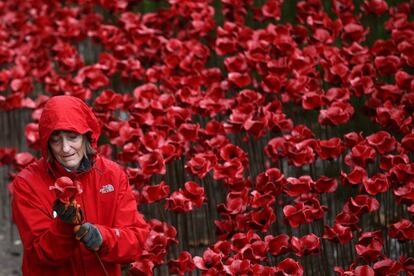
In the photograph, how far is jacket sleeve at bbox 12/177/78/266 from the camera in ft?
11.1

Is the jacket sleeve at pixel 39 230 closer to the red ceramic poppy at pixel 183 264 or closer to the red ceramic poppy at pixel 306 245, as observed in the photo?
the red ceramic poppy at pixel 183 264

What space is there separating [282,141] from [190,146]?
0.67 meters

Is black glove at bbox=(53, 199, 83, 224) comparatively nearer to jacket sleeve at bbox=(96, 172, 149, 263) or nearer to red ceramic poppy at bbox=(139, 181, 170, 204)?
jacket sleeve at bbox=(96, 172, 149, 263)

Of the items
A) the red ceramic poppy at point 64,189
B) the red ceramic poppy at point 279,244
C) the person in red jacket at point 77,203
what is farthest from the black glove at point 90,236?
the red ceramic poppy at point 279,244

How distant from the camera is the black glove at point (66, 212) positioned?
3203 millimetres

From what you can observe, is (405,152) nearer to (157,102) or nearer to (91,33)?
(157,102)

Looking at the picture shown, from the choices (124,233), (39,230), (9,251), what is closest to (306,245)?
(124,233)

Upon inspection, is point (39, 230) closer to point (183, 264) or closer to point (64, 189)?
point (64, 189)

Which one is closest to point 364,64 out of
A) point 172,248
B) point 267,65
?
point 267,65

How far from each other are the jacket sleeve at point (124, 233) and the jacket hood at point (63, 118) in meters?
0.33

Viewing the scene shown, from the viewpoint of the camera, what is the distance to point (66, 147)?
11.7 feet

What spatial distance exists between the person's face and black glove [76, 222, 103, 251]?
33 cm

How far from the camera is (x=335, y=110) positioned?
4816 millimetres

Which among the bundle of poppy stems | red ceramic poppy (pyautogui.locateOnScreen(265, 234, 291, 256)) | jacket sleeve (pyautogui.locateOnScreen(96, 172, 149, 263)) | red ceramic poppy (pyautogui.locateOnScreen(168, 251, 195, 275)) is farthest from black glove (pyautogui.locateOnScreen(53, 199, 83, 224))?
red ceramic poppy (pyautogui.locateOnScreen(265, 234, 291, 256))
